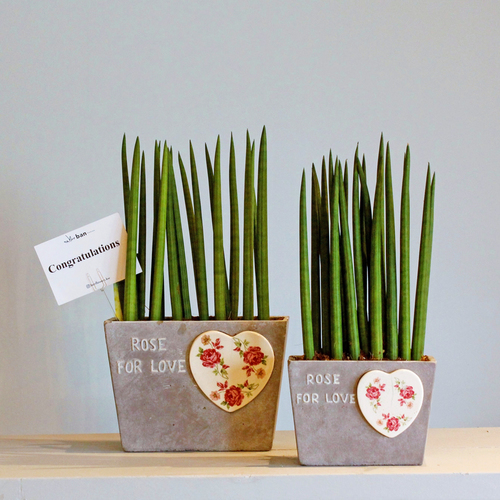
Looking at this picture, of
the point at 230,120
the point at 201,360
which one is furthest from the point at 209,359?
the point at 230,120

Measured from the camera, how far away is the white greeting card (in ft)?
1.68

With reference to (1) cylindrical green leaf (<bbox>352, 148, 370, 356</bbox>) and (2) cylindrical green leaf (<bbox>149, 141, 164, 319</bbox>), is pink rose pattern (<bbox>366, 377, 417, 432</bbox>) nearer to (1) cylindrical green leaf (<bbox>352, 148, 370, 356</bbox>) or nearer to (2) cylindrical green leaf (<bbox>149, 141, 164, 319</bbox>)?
(1) cylindrical green leaf (<bbox>352, 148, 370, 356</bbox>)

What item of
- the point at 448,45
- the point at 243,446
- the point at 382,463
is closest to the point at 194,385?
the point at 243,446

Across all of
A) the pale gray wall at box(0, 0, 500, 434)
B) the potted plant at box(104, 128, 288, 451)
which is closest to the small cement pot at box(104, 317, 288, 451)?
the potted plant at box(104, 128, 288, 451)

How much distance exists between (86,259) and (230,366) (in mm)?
167

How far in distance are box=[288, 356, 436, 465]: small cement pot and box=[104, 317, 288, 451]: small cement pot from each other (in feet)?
0.18

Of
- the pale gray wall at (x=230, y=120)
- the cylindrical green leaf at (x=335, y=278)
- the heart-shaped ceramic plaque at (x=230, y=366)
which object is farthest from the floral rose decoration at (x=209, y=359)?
the pale gray wall at (x=230, y=120)

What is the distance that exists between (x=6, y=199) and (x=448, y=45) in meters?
0.77

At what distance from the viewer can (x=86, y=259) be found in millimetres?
515

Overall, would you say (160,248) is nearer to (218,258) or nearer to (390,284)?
(218,258)

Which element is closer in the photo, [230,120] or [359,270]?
[359,270]

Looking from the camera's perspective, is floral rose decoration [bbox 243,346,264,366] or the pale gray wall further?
the pale gray wall

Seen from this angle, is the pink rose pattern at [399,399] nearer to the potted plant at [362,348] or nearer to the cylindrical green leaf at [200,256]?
the potted plant at [362,348]

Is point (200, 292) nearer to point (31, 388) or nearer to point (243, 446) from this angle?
point (243, 446)
